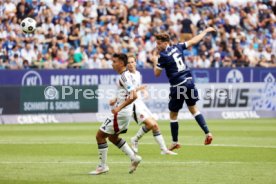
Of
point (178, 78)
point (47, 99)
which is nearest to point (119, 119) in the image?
point (178, 78)

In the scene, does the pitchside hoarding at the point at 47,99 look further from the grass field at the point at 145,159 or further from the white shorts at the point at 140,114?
the white shorts at the point at 140,114

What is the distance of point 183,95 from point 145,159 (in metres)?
1.86

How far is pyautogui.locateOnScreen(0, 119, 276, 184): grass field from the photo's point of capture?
12.3 metres

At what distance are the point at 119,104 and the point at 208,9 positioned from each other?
77.2ft

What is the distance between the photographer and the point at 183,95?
1645 centimetres

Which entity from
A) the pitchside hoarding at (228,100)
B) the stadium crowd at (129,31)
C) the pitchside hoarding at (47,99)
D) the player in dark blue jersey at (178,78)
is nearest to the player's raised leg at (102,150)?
the player in dark blue jersey at (178,78)

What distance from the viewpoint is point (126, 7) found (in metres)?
32.8

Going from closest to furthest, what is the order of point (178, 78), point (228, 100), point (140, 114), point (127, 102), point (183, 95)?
point (127, 102) → point (183, 95) → point (178, 78) → point (140, 114) → point (228, 100)

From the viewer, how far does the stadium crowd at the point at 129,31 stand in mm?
28734

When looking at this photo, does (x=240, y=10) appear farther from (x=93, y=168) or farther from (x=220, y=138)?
(x=93, y=168)

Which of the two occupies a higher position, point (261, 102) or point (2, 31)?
point (2, 31)

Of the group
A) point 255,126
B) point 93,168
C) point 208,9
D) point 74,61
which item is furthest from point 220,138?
point 208,9

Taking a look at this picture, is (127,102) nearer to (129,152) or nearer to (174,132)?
(129,152)

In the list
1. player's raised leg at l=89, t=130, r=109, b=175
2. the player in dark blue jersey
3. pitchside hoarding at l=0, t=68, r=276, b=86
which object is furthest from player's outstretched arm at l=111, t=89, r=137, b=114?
pitchside hoarding at l=0, t=68, r=276, b=86
